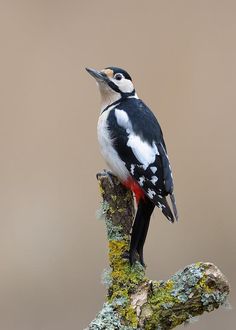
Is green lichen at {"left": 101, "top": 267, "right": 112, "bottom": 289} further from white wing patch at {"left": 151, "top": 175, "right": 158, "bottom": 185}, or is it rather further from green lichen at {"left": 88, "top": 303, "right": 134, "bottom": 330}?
white wing patch at {"left": 151, "top": 175, "right": 158, "bottom": 185}

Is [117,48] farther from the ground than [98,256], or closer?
farther from the ground

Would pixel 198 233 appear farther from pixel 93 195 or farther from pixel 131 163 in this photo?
pixel 131 163

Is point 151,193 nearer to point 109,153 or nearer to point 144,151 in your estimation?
point 144,151

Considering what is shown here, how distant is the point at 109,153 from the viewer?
146 inches

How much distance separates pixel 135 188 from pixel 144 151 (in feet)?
0.42

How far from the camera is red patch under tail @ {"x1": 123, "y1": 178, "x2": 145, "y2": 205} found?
3.47 m

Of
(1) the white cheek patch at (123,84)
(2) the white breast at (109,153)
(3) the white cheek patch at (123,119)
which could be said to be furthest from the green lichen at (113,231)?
(1) the white cheek patch at (123,84)

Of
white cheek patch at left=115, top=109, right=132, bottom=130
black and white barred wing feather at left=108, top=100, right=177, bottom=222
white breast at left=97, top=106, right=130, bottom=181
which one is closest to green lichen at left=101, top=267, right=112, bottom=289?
black and white barred wing feather at left=108, top=100, right=177, bottom=222

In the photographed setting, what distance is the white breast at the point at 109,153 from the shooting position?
3.57 meters

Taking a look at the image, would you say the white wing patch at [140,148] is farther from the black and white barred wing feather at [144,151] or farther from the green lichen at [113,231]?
the green lichen at [113,231]

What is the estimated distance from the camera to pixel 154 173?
11.5 ft

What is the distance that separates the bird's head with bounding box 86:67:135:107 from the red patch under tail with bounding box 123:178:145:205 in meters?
0.52

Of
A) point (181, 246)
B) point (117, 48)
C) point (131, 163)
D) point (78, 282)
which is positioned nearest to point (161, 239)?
point (181, 246)

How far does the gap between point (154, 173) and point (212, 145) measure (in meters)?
3.67
